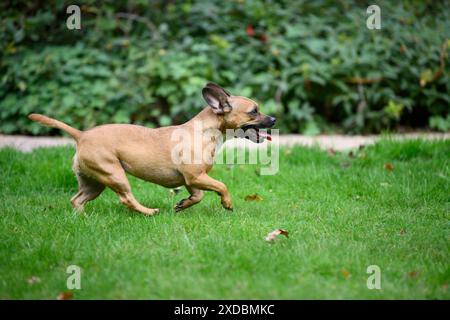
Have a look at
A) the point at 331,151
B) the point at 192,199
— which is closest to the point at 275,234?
the point at 192,199

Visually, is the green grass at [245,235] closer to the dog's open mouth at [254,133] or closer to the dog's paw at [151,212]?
the dog's paw at [151,212]

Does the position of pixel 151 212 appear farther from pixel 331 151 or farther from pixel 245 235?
pixel 331 151

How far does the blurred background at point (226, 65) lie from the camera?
8.72m

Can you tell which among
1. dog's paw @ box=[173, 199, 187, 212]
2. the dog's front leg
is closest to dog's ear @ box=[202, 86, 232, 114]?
the dog's front leg

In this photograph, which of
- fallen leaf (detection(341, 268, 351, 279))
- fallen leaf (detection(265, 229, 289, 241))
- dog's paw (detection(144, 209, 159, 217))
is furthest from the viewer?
dog's paw (detection(144, 209, 159, 217))

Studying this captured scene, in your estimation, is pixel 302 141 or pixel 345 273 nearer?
pixel 345 273

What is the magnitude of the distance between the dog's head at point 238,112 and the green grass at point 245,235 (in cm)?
71

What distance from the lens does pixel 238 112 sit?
5.31 metres

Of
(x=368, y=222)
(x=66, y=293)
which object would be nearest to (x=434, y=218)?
(x=368, y=222)

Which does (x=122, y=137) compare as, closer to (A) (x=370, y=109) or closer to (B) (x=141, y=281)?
(B) (x=141, y=281)

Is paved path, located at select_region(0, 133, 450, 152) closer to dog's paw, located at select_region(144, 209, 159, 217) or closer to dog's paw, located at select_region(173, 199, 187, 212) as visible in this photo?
dog's paw, located at select_region(173, 199, 187, 212)

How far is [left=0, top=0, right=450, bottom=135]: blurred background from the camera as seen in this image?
8719mm

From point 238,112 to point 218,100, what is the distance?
0.70 ft

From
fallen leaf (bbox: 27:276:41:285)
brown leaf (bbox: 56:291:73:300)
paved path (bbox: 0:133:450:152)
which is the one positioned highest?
paved path (bbox: 0:133:450:152)
